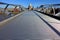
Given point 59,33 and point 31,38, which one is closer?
point 31,38

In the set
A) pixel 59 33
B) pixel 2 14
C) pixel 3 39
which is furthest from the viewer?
pixel 2 14

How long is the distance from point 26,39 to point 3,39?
2.55 ft

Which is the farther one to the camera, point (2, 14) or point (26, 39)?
point (2, 14)

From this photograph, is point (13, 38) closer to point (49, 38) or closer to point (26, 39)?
point (26, 39)

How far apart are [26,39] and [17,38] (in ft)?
1.06

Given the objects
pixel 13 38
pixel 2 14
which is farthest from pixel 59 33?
pixel 2 14

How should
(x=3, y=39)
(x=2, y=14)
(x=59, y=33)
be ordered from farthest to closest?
(x=2, y=14), (x=59, y=33), (x=3, y=39)

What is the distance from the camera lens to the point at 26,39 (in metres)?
6.41

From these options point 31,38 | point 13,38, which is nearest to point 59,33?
point 31,38

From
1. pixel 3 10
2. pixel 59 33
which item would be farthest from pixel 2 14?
pixel 59 33

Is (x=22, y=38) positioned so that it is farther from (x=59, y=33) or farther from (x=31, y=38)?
(x=59, y=33)

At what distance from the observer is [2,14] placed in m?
15.9

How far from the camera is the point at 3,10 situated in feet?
53.6

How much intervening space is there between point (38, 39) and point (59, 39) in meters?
0.72
